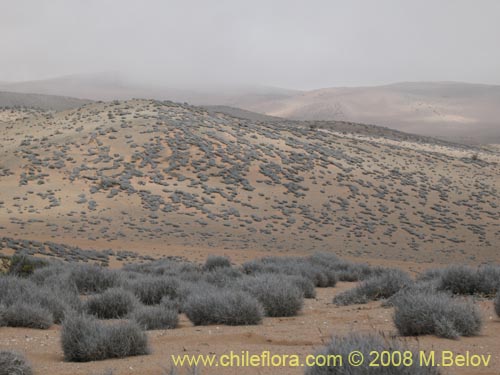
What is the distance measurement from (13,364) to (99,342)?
1125 mm

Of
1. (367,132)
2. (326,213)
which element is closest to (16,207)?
(326,213)

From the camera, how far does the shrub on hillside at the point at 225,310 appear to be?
30.4ft

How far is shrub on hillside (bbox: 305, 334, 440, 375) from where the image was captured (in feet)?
14.0

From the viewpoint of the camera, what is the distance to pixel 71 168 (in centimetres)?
4778

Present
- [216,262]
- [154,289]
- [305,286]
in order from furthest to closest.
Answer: [216,262] < [305,286] < [154,289]

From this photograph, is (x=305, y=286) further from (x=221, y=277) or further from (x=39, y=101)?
(x=39, y=101)

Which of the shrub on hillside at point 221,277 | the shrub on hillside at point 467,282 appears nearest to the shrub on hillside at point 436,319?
the shrub on hillside at point 467,282

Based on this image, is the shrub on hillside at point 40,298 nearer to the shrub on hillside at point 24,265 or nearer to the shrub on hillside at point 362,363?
the shrub on hillside at point 24,265

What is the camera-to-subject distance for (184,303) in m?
10.6

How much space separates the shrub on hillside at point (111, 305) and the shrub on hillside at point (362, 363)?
6.05 metres

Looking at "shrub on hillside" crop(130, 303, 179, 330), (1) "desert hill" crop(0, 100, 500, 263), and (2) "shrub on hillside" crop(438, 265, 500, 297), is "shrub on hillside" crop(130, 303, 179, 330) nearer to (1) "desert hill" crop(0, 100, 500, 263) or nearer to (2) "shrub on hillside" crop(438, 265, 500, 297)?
(2) "shrub on hillside" crop(438, 265, 500, 297)

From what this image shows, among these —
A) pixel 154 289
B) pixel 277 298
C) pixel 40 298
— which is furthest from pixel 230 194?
pixel 40 298

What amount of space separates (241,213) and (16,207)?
15.6 meters

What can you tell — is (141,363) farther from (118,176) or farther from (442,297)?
(118,176)
